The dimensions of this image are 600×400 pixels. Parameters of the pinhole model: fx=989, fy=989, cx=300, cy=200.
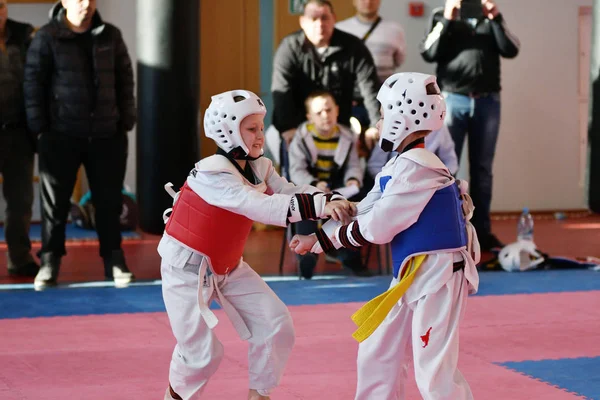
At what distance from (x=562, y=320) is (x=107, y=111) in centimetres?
330

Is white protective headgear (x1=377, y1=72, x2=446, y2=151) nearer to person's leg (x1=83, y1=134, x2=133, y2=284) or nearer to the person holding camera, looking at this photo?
person's leg (x1=83, y1=134, x2=133, y2=284)

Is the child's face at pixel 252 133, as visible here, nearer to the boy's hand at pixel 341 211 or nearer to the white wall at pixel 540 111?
the boy's hand at pixel 341 211

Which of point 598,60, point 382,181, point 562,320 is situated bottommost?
point 562,320

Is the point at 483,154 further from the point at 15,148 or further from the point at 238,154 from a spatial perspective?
the point at 238,154

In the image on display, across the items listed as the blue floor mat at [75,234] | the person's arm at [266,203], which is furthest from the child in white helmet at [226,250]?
the blue floor mat at [75,234]

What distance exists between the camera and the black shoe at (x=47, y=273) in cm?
682

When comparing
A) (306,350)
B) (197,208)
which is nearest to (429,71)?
(306,350)

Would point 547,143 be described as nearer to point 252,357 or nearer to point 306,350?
point 306,350

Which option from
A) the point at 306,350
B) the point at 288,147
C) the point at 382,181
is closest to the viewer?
the point at 382,181

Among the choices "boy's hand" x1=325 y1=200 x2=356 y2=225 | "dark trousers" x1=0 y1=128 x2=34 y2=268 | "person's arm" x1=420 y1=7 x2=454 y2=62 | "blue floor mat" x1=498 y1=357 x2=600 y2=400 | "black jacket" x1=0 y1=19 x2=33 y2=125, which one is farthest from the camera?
"person's arm" x1=420 y1=7 x2=454 y2=62

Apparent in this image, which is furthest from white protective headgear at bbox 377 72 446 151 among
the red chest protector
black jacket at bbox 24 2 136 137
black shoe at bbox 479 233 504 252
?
black shoe at bbox 479 233 504 252

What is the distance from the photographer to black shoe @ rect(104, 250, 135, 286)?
6.99m

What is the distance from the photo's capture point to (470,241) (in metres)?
3.64

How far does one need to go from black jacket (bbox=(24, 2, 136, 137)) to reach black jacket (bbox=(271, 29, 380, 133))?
1.33m
